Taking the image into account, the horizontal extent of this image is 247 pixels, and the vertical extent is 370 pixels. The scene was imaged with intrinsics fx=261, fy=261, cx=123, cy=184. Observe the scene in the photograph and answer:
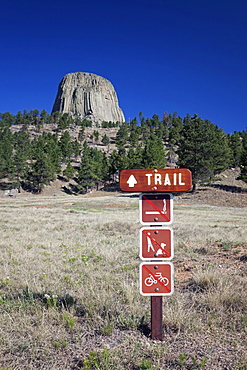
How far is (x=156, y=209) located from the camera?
3.41 metres

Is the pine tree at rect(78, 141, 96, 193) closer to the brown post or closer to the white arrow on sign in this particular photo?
the white arrow on sign

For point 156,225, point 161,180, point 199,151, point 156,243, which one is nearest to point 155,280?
point 156,243

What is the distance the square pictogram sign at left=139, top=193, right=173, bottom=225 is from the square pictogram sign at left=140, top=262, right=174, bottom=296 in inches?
21.7

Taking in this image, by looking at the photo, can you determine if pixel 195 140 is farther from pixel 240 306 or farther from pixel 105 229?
pixel 240 306

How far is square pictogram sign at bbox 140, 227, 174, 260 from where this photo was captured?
3.39 meters

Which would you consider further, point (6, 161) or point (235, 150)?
point (235, 150)

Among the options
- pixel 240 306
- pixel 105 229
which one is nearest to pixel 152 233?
pixel 240 306

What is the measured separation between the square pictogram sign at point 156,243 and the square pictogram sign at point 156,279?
11cm

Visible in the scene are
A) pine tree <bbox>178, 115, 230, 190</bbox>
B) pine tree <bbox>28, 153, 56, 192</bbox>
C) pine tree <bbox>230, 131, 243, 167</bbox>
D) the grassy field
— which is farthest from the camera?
pine tree <bbox>230, 131, 243, 167</bbox>

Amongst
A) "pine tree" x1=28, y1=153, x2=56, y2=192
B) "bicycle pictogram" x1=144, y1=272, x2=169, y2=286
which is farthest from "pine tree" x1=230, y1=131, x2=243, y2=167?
"bicycle pictogram" x1=144, y1=272, x2=169, y2=286

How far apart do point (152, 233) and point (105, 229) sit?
10356 millimetres

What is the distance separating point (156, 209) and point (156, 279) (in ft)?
2.94

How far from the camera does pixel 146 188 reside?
336 centimetres

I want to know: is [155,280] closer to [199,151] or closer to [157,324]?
[157,324]
